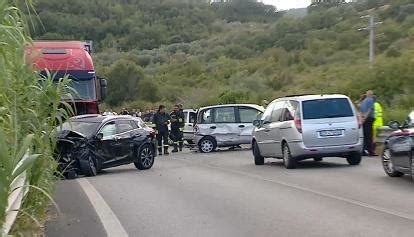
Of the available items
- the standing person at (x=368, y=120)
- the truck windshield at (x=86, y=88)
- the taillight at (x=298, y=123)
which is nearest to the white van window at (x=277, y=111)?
the taillight at (x=298, y=123)

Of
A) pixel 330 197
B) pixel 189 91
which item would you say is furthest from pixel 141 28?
pixel 330 197

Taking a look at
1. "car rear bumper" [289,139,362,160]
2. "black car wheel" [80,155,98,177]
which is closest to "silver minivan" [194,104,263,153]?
"black car wheel" [80,155,98,177]

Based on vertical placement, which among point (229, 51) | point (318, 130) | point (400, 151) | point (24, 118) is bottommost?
point (400, 151)

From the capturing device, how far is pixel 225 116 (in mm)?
25828

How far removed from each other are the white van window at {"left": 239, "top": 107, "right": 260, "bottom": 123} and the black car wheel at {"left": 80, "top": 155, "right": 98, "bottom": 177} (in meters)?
9.74

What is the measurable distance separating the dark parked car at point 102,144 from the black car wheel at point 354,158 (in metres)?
5.30

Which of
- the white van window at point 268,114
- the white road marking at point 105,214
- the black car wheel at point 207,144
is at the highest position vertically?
the white van window at point 268,114

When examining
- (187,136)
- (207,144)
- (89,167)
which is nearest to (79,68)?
(89,167)

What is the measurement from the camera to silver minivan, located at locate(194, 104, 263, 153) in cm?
2559

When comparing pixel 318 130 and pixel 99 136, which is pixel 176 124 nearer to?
pixel 99 136

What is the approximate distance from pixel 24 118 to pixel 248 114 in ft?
58.5

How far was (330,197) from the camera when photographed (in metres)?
11.3

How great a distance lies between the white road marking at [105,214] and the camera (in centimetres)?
879

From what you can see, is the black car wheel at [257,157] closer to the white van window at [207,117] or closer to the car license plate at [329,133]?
the car license plate at [329,133]
